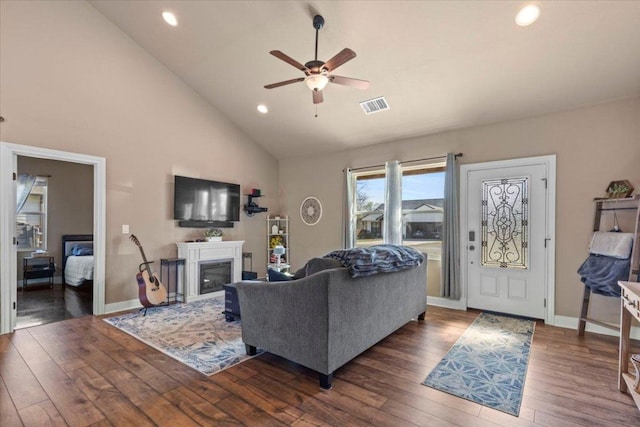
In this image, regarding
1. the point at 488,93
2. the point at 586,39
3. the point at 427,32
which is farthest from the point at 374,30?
the point at 586,39

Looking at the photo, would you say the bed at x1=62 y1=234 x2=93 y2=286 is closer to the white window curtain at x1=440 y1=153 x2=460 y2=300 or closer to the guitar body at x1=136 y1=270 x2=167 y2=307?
the guitar body at x1=136 y1=270 x2=167 y2=307

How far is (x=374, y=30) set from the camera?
10.8 feet

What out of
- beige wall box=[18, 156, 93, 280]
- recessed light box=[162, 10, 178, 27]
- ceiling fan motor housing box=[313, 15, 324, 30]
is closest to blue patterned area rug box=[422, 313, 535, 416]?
ceiling fan motor housing box=[313, 15, 324, 30]

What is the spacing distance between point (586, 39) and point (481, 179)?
1915mm

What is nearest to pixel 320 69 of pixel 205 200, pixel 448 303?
pixel 205 200

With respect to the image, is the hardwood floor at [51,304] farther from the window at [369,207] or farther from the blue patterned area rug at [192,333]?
the window at [369,207]

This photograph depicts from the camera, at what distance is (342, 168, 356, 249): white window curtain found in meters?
5.57

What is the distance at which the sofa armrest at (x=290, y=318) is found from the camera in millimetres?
Result: 2266

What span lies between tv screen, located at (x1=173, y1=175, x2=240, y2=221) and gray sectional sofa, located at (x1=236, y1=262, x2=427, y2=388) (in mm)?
2826

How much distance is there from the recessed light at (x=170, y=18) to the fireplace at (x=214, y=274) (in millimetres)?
3546

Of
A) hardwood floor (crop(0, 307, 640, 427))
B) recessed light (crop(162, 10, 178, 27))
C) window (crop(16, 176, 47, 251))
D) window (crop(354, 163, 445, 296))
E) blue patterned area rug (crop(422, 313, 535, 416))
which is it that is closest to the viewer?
hardwood floor (crop(0, 307, 640, 427))

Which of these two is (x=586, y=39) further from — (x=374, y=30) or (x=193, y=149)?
(x=193, y=149)

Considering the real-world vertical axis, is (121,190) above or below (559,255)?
above

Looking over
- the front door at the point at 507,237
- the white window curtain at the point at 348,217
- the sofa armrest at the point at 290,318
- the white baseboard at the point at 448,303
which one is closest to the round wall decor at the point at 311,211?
the white window curtain at the point at 348,217
